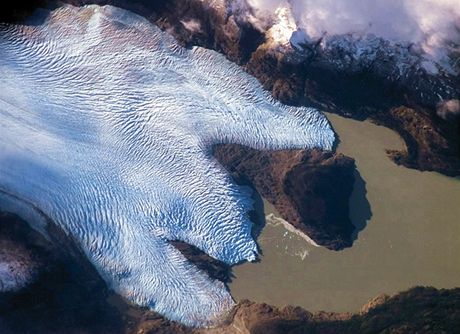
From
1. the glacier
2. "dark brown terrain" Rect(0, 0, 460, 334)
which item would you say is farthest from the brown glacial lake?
the glacier

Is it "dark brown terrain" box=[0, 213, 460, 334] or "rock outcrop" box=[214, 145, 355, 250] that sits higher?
"rock outcrop" box=[214, 145, 355, 250]

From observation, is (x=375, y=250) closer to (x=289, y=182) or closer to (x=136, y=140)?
(x=289, y=182)

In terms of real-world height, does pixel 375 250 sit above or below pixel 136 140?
above

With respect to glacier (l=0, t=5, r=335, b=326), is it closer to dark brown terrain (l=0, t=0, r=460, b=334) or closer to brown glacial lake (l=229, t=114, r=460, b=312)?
dark brown terrain (l=0, t=0, r=460, b=334)

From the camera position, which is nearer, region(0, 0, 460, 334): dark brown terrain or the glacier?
region(0, 0, 460, 334): dark brown terrain

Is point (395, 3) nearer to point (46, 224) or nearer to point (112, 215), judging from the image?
point (112, 215)

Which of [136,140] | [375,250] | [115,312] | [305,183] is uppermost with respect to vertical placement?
[305,183]

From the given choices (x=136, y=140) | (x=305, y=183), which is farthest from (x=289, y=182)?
(x=136, y=140)
